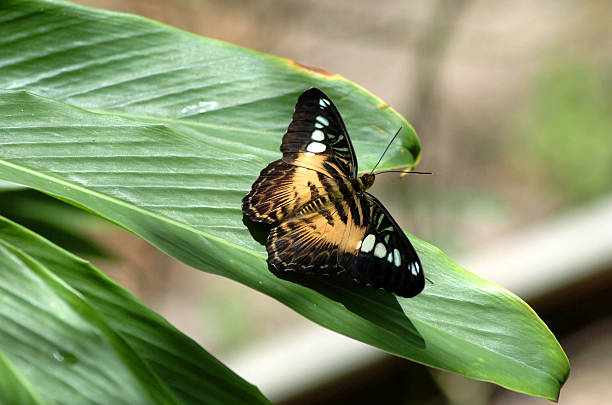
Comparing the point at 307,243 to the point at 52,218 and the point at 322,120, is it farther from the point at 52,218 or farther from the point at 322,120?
the point at 52,218

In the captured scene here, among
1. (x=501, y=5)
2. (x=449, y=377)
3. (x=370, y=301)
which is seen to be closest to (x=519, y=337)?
(x=370, y=301)

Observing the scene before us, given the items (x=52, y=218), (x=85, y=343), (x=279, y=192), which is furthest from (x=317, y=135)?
(x=52, y=218)

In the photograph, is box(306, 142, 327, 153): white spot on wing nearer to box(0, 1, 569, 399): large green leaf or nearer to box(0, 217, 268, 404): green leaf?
box(0, 1, 569, 399): large green leaf

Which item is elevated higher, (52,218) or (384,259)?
(384,259)

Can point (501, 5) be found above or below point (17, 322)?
above

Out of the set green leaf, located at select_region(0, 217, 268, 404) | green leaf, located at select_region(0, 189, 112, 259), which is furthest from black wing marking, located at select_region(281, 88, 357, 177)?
green leaf, located at select_region(0, 189, 112, 259)

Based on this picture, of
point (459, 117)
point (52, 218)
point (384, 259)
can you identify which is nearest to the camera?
point (384, 259)

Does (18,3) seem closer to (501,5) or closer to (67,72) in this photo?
(67,72)
